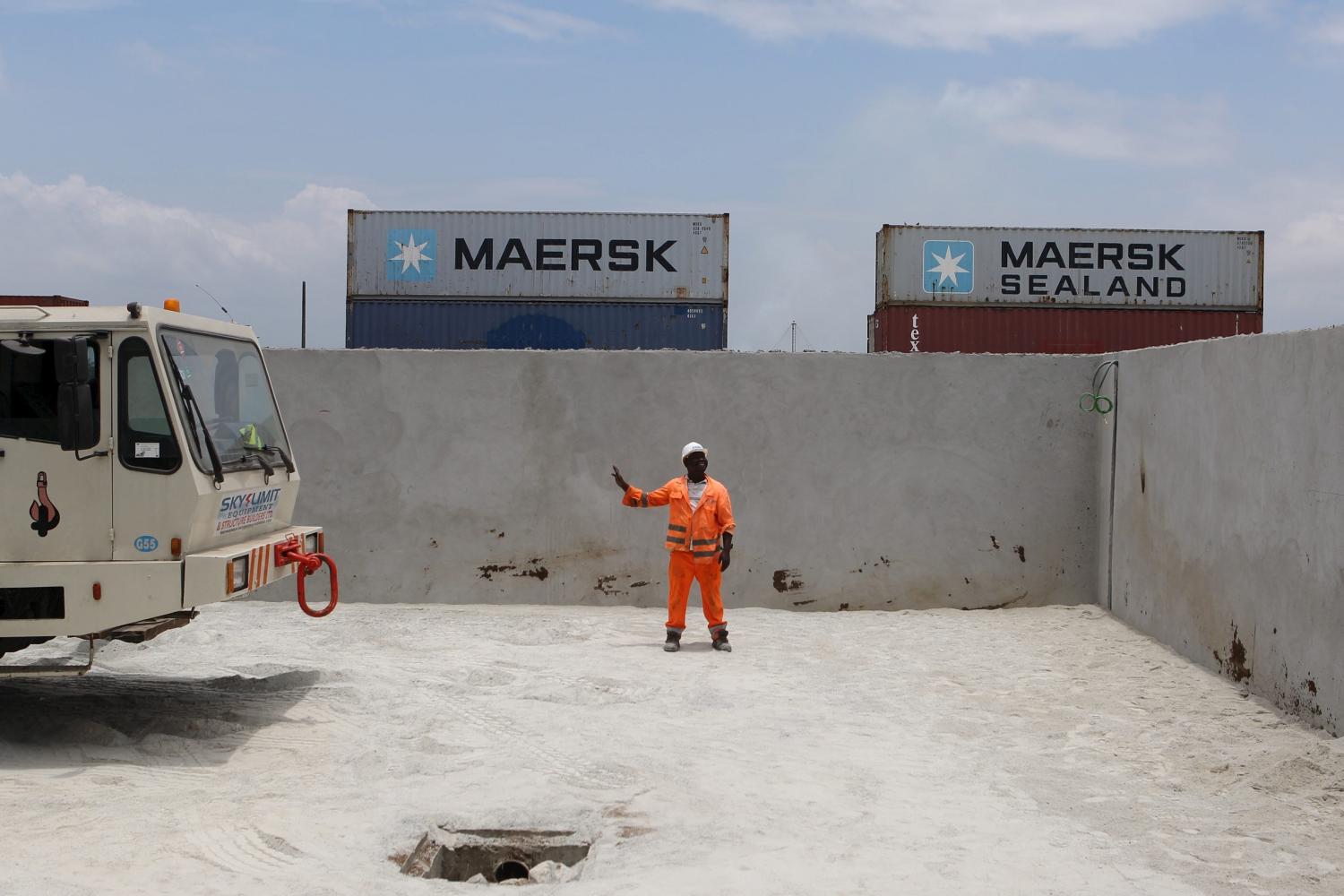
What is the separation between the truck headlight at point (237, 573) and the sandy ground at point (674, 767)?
2.53 feet

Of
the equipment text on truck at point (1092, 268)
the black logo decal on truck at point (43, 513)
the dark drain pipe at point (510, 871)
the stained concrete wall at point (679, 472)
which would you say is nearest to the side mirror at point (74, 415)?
the black logo decal on truck at point (43, 513)

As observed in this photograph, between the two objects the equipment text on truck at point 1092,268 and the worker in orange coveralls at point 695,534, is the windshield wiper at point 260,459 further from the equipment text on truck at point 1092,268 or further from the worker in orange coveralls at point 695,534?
the equipment text on truck at point 1092,268

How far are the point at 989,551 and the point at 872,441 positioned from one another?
1345mm

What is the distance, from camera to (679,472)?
1050 centimetres

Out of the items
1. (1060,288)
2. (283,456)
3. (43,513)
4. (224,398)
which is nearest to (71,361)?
(43,513)

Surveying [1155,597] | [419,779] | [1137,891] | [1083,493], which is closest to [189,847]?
[419,779]

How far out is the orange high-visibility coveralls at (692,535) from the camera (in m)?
8.30

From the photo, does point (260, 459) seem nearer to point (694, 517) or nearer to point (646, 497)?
point (646, 497)

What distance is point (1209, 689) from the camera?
7.51 meters

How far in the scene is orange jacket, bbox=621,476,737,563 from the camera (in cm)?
829

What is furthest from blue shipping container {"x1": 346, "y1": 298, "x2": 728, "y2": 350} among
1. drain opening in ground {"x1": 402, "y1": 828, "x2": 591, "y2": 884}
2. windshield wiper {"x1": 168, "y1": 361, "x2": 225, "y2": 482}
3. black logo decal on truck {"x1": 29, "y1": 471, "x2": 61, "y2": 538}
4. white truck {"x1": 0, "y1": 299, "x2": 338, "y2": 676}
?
drain opening in ground {"x1": 402, "y1": 828, "x2": 591, "y2": 884}

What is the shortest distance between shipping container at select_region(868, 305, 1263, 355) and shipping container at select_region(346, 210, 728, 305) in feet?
10.2

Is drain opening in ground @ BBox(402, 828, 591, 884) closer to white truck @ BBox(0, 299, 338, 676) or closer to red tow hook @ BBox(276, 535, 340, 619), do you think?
white truck @ BBox(0, 299, 338, 676)

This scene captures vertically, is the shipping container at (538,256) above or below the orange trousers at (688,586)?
above
